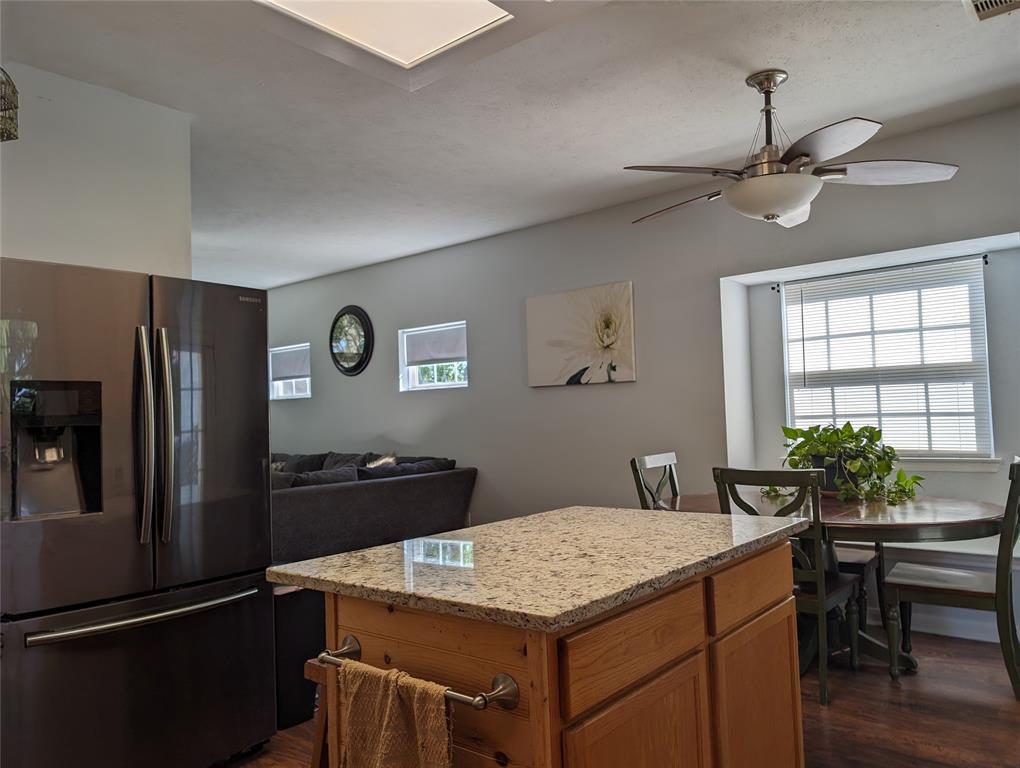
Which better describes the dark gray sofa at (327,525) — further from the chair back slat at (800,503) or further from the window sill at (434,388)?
the chair back slat at (800,503)

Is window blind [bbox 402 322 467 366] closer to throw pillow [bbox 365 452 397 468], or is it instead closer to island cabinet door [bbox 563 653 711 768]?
throw pillow [bbox 365 452 397 468]

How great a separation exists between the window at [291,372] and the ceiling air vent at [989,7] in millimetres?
5955

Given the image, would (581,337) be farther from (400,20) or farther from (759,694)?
(759,694)

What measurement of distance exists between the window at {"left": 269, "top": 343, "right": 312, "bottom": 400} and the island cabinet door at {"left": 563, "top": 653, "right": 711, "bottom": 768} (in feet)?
20.1

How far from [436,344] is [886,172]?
390 cm

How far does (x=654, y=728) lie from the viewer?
1354mm

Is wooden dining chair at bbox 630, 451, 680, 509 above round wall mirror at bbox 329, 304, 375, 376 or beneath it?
beneath

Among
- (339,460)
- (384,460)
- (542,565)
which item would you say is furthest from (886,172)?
(339,460)

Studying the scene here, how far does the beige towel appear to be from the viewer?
1134mm

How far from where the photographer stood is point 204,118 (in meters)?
3.25

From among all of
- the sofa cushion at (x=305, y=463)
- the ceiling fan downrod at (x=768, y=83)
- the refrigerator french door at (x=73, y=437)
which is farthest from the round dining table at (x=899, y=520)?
the sofa cushion at (x=305, y=463)

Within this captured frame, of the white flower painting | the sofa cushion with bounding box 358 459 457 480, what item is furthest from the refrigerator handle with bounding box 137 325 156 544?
the white flower painting

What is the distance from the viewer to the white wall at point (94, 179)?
2689 mm

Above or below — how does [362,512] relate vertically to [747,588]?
below
